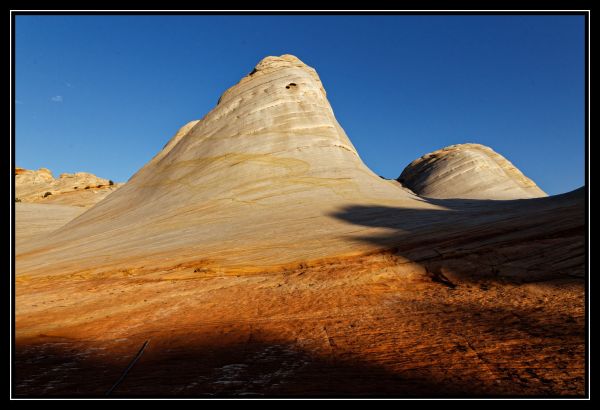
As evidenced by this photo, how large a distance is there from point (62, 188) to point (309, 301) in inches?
A: 1682

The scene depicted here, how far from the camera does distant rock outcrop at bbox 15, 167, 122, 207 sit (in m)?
33.3

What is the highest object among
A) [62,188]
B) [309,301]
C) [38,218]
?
[62,188]

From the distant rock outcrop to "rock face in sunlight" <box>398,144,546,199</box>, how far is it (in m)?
30.8

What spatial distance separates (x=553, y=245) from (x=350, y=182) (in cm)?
814

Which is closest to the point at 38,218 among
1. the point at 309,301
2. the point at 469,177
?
Answer: the point at 309,301

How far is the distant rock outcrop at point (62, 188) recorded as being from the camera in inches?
1312

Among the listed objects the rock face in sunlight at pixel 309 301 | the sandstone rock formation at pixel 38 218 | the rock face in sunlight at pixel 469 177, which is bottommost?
the rock face in sunlight at pixel 309 301

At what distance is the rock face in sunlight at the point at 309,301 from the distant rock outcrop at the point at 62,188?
2526 cm

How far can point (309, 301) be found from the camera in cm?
466

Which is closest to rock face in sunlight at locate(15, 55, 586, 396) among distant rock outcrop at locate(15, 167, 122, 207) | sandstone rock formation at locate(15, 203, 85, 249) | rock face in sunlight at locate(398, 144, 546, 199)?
sandstone rock formation at locate(15, 203, 85, 249)

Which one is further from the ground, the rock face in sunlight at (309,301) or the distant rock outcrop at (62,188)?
the distant rock outcrop at (62,188)

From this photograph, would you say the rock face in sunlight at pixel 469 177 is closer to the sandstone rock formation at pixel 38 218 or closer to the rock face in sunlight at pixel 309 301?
the rock face in sunlight at pixel 309 301

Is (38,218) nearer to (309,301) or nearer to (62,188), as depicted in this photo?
(309,301)

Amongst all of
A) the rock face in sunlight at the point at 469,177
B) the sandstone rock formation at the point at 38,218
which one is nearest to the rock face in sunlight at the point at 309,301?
the sandstone rock formation at the point at 38,218
